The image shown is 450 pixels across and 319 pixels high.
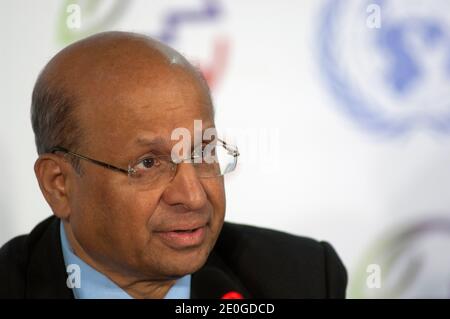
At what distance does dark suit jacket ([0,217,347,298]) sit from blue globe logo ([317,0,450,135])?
373mm

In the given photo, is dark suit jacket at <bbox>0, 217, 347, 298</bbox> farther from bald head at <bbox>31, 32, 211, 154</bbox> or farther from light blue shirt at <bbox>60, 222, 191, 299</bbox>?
bald head at <bbox>31, 32, 211, 154</bbox>

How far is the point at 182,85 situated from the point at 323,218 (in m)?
0.62

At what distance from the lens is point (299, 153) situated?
1644 mm

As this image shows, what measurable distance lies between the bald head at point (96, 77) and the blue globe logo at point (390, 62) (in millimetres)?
511

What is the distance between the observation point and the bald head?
3.82 ft

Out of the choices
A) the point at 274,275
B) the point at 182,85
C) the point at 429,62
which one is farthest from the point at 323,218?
the point at 182,85

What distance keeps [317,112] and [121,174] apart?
626 mm

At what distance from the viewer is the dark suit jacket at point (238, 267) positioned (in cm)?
128

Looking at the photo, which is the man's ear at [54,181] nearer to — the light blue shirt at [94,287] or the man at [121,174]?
the man at [121,174]

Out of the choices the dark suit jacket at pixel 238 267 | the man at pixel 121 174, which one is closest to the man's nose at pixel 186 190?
the man at pixel 121 174

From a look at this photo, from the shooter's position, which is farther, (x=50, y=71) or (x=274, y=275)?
(x=274, y=275)

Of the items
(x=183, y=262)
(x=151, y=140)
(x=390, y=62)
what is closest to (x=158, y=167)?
(x=151, y=140)

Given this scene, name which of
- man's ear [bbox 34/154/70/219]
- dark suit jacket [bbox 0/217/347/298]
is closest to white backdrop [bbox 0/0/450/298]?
dark suit jacket [bbox 0/217/347/298]
